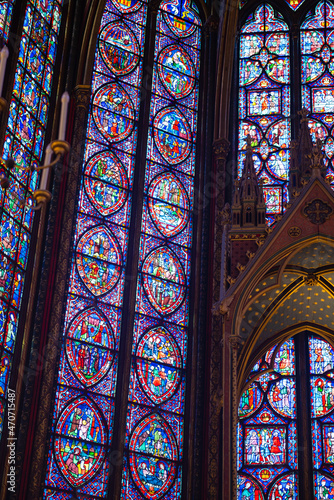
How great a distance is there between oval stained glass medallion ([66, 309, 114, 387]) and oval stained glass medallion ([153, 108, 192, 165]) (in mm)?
3441

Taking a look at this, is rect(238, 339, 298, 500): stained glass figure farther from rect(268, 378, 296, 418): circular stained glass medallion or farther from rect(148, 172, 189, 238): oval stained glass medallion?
rect(148, 172, 189, 238): oval stained glass medallion

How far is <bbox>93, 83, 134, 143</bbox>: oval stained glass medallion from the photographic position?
14.7 meters

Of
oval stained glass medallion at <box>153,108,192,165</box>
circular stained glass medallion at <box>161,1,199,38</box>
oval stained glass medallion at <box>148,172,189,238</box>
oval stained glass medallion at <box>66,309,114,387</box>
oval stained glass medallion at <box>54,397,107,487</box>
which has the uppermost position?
circular stained glass medallion at <box>161,1,199,38</box>

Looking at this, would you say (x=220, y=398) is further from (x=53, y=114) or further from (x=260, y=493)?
(x=53, y=114)

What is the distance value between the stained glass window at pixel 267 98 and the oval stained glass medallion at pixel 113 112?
2.09 metres

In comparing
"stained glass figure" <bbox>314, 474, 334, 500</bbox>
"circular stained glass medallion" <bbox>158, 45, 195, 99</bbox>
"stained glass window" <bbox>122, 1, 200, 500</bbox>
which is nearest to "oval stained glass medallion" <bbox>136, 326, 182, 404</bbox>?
"stained glass window" <bbox>122, 1, 200, 500</bbox>

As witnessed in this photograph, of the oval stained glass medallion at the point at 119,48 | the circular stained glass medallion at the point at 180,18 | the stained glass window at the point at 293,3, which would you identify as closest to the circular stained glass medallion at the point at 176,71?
the circular stained glass medallion at the point at 180,18

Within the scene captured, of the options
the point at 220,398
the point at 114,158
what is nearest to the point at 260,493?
the point at 220,398

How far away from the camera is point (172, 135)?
15305mm

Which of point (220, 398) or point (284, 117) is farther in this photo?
point (284, 117)

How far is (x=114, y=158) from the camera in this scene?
47.8ft

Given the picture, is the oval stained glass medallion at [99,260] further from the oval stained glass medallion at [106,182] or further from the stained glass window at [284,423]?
the stained glass window at [284,423]

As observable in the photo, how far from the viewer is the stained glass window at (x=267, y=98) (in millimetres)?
15180

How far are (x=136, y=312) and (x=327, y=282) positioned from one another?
2949mm
